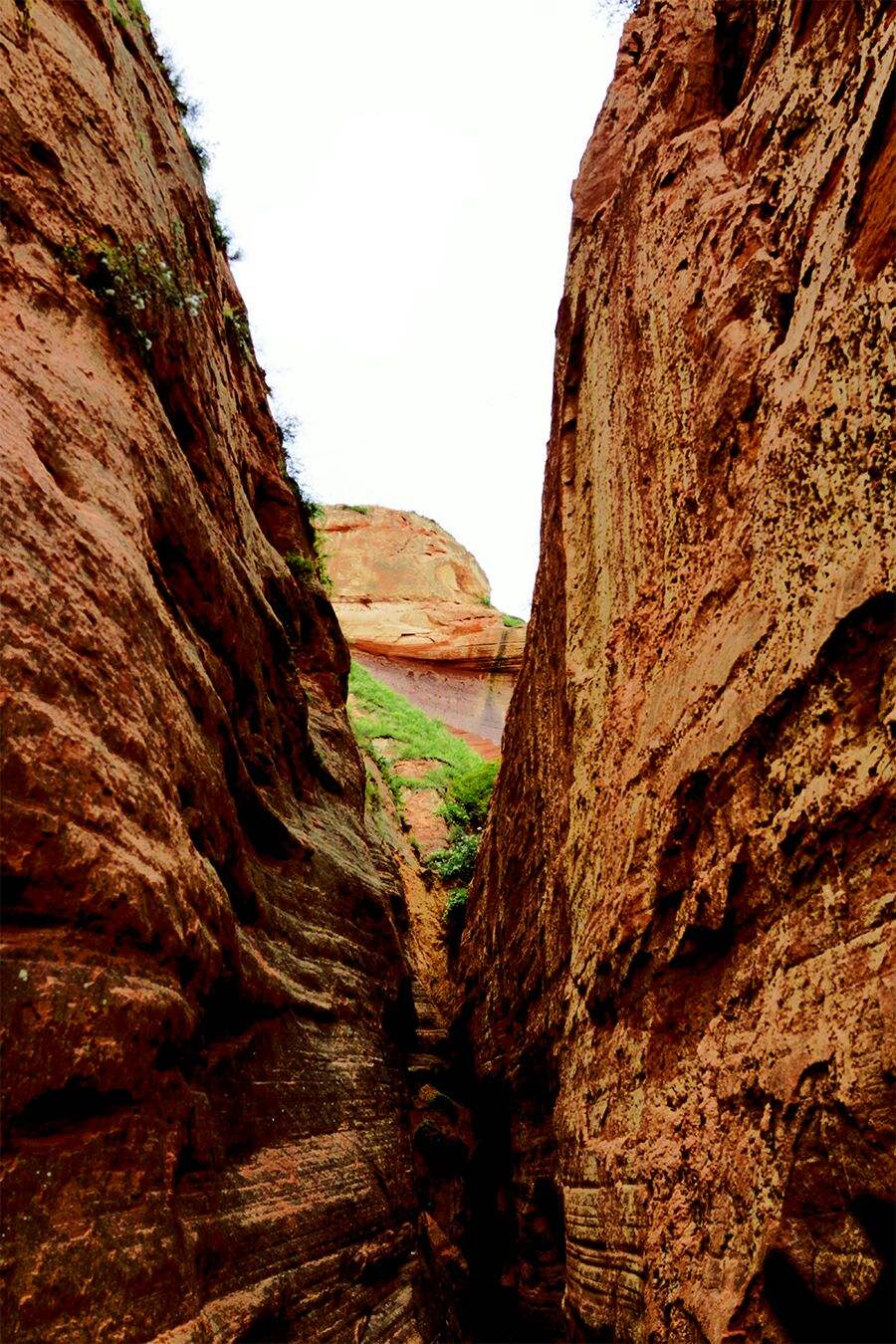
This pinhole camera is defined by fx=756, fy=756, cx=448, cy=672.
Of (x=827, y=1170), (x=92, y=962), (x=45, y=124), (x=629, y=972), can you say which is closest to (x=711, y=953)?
(x=629, y=972)

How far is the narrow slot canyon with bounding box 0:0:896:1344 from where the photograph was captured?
2.94 metres

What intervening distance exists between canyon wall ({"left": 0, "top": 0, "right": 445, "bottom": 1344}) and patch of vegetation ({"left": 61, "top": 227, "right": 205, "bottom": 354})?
0.02 meters

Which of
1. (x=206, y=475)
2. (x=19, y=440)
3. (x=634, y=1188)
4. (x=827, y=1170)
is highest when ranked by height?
(x=206, y=475)

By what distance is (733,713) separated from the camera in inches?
154

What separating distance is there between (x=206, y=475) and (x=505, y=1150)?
31.6 feet

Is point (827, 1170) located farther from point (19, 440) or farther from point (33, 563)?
point (19, 440)

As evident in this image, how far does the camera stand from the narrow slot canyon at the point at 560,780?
2.94 meters

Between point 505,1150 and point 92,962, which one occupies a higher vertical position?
point 92,962

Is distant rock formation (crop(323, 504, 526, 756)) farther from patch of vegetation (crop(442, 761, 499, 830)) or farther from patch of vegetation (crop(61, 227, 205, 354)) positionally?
patch of vegetation (crop(61, 227, 205, 354))

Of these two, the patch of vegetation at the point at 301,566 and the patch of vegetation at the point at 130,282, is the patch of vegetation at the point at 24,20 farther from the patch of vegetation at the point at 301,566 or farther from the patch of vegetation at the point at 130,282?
the patch of vegetation at the point at 301,566

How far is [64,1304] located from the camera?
2.80 m

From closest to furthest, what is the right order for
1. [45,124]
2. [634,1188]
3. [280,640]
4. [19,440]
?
[19,440]
[634,1188]
[45,124]
[280,640]

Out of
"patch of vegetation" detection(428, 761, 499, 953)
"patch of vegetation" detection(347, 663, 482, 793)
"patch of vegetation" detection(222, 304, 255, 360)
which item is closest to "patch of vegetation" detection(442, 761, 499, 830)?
"patch of vegetation" detection(428, 761, 499, 953)

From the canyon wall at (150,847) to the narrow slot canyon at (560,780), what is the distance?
0.10 feet
